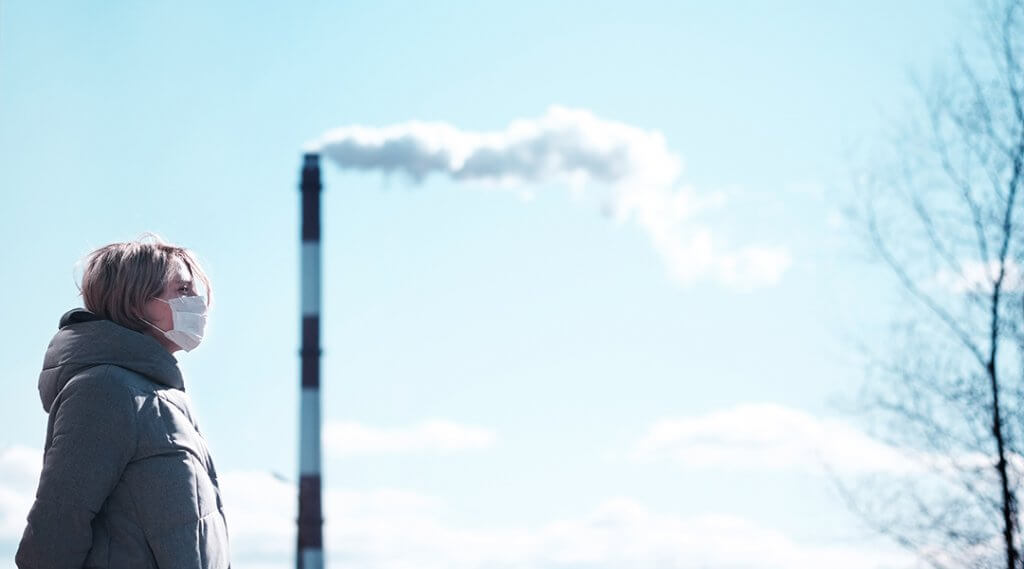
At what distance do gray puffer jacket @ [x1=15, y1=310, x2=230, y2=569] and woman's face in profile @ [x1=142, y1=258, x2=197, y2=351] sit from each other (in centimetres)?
6

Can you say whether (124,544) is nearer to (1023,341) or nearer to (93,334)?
(93,334)

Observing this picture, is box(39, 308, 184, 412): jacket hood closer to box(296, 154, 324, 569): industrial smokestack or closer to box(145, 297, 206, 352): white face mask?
box(145, 297, 206, 352): white face mask

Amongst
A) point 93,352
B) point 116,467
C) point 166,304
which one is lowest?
point 116,467

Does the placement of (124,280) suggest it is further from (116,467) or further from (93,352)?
(116,467)

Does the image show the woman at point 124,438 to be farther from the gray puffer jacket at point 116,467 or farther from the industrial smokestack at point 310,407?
the industrial smokestack at point 310,407

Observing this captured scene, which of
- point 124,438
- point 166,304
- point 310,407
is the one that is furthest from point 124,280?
point 310,407

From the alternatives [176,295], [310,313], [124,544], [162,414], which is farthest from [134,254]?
[310,313]

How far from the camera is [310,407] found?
1176 centimetres

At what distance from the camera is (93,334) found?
2.58m

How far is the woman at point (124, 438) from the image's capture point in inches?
95.0

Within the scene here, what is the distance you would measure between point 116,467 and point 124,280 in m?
0.40

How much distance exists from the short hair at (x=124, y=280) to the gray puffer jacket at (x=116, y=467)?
0.14ft

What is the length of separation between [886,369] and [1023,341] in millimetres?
1269

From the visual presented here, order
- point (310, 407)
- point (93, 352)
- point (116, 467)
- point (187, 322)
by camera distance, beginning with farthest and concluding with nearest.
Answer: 1. point (310, 407)
2. point (187, 322)
3. point (93, 352)
4. point (116, 467)
